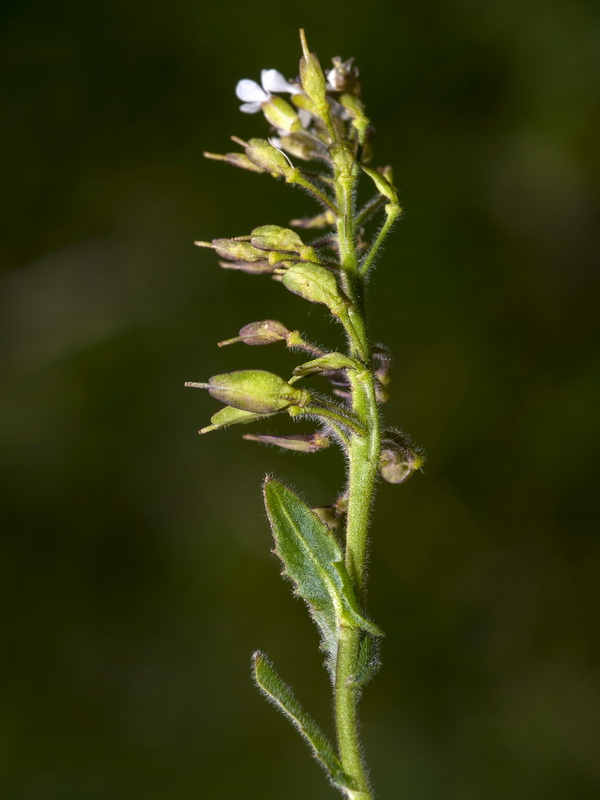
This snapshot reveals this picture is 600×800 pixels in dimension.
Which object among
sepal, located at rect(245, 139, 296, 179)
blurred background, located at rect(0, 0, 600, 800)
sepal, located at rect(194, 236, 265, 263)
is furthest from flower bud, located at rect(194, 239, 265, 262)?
blurred background, located at rect(0, 0, 600, 800)

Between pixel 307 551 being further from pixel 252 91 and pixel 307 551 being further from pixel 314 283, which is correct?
pixel 252 91

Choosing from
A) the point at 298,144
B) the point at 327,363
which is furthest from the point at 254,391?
the point at 298,144

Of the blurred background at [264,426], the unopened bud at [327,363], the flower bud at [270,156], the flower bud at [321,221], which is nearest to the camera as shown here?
the unopened bud at [327,363]

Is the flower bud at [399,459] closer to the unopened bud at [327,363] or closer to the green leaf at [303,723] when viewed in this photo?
the unopened bud at [327,363]

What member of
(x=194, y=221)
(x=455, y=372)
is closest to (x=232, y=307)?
(x=194, y=221)

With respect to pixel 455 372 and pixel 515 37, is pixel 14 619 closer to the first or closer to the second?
pixel 455 372

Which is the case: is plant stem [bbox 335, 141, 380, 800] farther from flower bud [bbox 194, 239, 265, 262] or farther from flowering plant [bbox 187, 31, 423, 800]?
flower bud [bbox 194, 239, 265, 262]

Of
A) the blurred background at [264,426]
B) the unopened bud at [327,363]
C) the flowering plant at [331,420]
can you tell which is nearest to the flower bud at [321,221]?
the flowering plant at [331,420]
